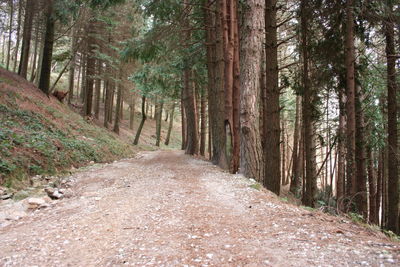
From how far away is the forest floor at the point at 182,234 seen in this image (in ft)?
8.29

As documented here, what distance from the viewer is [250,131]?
7.10 meters

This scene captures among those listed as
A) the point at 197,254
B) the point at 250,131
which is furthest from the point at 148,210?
the point at 250,131

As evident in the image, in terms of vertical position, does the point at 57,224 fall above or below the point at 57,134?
below

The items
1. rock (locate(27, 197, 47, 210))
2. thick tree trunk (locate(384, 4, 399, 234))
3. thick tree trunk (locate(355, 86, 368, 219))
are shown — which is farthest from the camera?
thick tree trunk (locate(384, 4, 399, 234))

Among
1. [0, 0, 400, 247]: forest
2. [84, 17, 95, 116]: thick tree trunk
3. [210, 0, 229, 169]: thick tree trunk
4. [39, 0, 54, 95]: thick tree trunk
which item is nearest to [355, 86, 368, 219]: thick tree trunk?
[0, 0, 400, 247]: forest

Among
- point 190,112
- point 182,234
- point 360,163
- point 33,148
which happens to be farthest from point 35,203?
point 190,112

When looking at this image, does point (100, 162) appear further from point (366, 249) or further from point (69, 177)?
point (366, 249)

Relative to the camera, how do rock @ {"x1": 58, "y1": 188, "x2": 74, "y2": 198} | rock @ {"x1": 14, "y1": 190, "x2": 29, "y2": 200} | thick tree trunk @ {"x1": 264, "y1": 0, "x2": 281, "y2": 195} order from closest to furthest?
rock @ {"x1": 14, "y1": 190, "x2": 29, "y2": 200}, rock @ {"x1": 58, "y1": 188, "x2": 74, "y2": 198}, thick tree trunk @ {"x1": 264, "y1": 0, "x2": 281, "y2": 195}

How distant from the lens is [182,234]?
3.17 meters

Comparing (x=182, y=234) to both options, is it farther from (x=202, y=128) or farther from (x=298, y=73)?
(x=202, y=128)

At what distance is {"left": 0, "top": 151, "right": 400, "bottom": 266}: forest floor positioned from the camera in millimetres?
2527

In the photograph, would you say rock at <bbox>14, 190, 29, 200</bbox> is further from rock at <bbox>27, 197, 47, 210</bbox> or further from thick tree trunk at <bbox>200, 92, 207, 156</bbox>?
thick tree trunk at <bbox>200, 92, 207, 156</bbox>

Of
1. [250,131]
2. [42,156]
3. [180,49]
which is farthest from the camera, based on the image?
[180,49]

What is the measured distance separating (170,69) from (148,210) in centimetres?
1049
